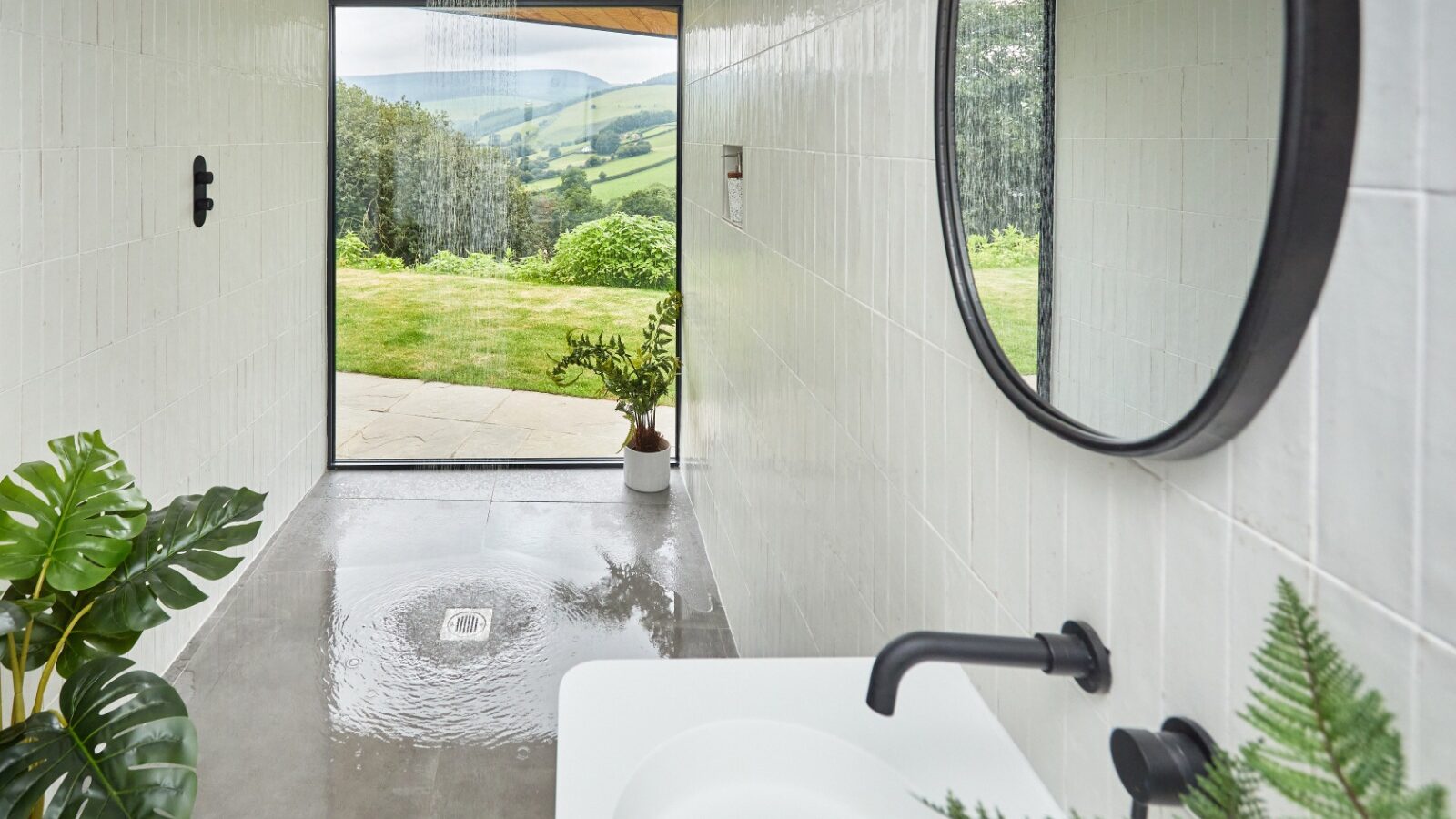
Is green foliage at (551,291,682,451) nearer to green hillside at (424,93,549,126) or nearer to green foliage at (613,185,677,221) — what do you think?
green foliage at (613,185,677,221)

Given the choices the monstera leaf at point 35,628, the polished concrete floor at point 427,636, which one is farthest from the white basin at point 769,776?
the polished concrete floor at point 427,636

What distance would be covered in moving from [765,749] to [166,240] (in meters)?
2.78

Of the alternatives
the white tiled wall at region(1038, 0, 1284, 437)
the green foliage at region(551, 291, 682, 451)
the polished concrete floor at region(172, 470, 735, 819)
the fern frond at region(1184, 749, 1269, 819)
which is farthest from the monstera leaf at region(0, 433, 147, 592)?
the green foliage at region(551, 291, 682, 451)

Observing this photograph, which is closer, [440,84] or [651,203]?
[440,84]

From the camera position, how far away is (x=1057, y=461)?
1044 mm

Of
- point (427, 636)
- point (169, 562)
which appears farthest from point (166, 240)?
point (169, 562)

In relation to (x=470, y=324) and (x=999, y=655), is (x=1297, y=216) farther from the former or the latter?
(x=470, y=324)

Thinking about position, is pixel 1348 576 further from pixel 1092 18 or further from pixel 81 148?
pixel 81 148

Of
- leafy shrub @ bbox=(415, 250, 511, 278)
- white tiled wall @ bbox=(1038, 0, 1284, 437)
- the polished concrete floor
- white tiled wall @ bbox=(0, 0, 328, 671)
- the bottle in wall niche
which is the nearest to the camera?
white tiled wall @ bbox=(1038, 0, 1284, 437)

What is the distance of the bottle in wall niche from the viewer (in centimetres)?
334

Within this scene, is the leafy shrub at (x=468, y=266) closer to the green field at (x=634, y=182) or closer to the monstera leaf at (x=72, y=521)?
the green field at (x=634, y=182)

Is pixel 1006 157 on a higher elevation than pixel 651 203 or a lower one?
lower

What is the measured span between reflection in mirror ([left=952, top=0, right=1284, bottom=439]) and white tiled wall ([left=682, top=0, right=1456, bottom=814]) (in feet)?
0.21

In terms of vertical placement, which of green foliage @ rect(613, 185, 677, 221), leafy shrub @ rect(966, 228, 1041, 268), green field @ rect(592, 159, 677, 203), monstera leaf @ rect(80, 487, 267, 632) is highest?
green field @ rect(592, 159, 677, 203)
